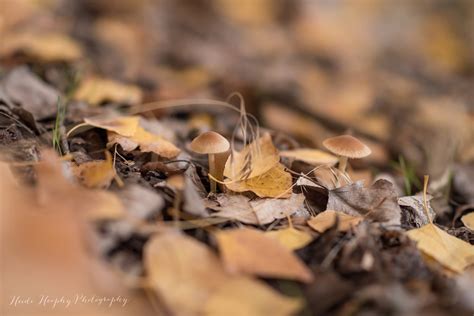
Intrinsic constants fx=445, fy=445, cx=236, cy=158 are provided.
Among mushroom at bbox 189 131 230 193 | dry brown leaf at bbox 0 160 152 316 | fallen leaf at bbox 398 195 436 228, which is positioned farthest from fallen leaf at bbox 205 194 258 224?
fallen leaf at bbox 398 195 436 228

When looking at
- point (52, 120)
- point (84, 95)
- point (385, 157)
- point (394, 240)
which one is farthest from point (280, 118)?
point (394, 240)

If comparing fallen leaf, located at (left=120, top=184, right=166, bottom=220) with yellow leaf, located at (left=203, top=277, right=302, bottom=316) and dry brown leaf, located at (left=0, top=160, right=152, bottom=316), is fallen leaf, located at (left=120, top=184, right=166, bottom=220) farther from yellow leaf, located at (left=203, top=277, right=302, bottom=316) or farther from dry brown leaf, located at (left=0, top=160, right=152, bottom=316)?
yellow leaf, located at (left=203, top=277, right=302, bottom=316)

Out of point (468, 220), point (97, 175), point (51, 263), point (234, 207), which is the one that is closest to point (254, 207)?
point (234, 207)

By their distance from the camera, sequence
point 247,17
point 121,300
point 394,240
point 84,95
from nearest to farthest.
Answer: point 121,300, point 394,240, point 84,95, point 247,17

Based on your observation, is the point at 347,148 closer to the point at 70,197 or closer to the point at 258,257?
the point at 258,257

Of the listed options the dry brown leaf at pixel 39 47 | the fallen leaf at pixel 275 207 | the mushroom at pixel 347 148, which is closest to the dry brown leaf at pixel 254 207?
the fallen leaf at pixel 275 207

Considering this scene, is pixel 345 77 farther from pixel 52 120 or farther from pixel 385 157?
pixel 52 120

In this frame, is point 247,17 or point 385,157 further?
point 247,17
